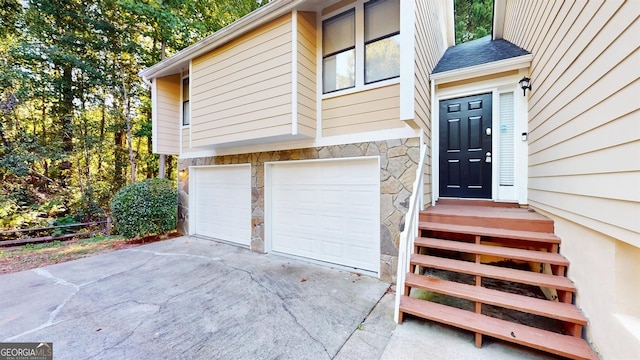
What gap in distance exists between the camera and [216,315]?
2873 millimetres

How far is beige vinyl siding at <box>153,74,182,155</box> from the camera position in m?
6.66

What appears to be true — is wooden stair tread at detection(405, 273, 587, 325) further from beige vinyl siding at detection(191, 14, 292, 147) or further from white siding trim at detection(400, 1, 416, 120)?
beige vinyl siding at detection(191, 14, 292, 147)

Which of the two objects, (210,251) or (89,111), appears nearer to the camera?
(210,251)

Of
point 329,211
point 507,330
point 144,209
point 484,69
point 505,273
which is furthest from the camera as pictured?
point 144,209

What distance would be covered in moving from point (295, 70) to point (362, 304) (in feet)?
12.1

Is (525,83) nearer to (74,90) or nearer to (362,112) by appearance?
(362,112)

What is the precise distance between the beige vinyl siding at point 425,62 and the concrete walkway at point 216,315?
80.8 inches

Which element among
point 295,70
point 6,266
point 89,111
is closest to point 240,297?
point 295,70

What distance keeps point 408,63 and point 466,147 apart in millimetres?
2069

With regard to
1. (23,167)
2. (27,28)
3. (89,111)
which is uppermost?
(27,28)

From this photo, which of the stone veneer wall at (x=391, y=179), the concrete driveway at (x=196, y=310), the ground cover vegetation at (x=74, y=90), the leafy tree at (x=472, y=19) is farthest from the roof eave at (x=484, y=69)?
the ground cover vegetation at (x=74, y=90)

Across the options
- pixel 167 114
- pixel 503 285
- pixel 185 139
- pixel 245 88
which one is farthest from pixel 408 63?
pixel 167 114

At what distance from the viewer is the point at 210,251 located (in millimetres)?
5391

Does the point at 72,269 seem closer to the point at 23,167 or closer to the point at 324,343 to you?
the point at 324,343
